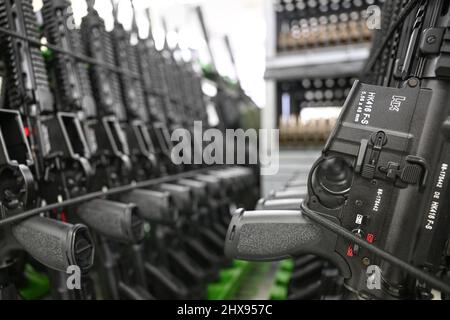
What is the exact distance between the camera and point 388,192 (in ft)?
4.32

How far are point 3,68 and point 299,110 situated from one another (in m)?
4.12

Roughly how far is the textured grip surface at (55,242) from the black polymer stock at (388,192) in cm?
56

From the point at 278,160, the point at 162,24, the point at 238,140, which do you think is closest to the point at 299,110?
the point at 278,160

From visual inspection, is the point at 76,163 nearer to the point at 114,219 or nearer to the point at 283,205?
the point at 114,219

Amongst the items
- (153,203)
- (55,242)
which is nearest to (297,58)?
(153,203)

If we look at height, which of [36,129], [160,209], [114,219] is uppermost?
[36,129]

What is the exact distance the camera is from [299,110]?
5.42m

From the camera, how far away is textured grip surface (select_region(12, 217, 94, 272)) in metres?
1.38

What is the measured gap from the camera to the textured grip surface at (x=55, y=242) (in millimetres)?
1380

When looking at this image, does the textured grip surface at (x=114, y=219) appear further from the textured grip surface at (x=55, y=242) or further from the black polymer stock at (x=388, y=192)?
the black polymer stock at (x=388, y=192)

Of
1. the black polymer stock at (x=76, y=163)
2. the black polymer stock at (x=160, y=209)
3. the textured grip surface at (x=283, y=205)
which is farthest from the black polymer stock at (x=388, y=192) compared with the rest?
the black polymer stock at (x=160, y=209)

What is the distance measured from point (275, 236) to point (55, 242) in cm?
81

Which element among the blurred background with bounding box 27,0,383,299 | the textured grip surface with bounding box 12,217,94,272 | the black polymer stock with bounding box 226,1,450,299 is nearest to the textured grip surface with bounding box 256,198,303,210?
the black polymer stock with bounding box 226,1,450,299
